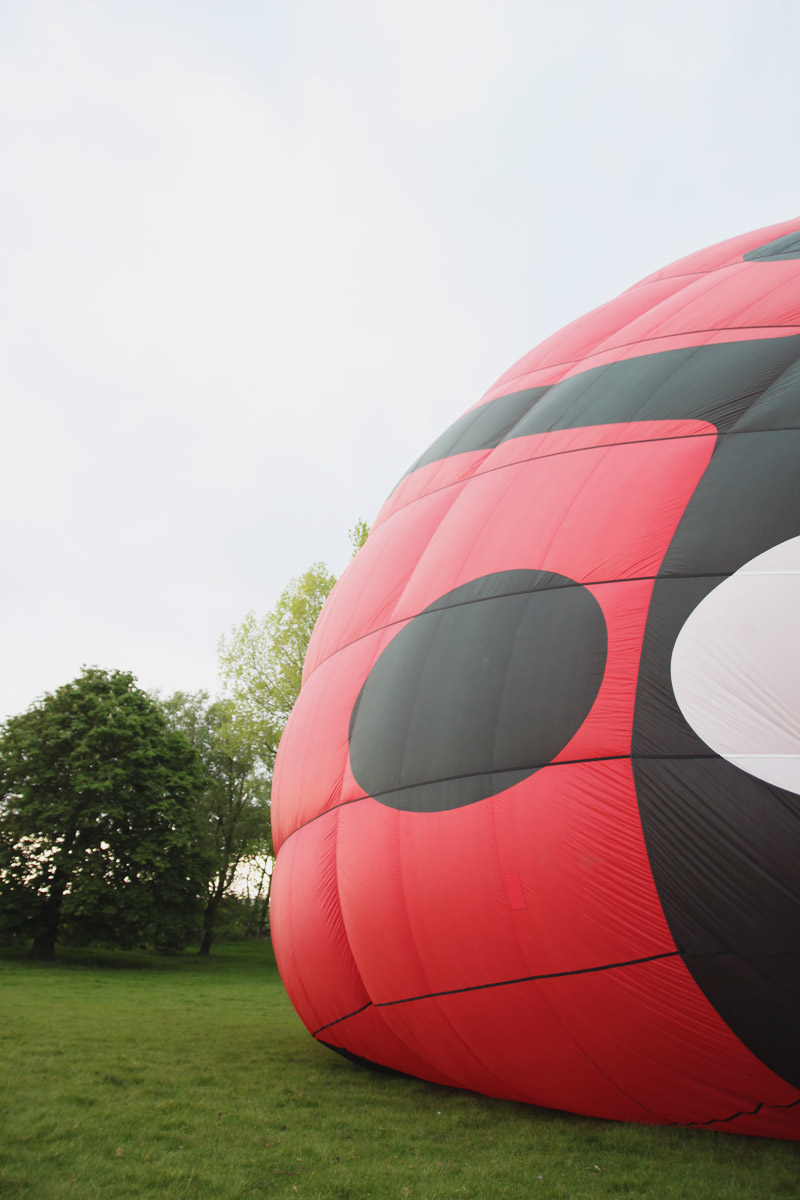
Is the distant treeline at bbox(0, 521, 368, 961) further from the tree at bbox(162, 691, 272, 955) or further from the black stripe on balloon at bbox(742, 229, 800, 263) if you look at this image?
the black stripe on balloon at bbox(742, 229, 800, 263)

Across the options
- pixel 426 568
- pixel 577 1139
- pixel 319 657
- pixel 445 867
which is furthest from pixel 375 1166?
pixel 319 657

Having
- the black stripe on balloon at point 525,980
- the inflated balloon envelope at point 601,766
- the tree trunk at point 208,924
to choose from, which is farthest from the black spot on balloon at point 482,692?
the tree trunk at point 208,924

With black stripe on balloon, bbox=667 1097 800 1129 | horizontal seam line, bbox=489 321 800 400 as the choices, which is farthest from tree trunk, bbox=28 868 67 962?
black stripe on balloon, bbox=667 1097 800 1129

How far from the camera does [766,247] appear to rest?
6637 millimetres

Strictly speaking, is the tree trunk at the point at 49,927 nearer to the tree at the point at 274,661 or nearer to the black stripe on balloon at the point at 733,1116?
the tree at the point at 274,661

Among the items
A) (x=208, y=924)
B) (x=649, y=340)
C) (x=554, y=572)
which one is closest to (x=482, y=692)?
(x=554, y=572)

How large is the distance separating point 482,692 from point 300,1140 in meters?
2.79

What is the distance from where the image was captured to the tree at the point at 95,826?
71.0ft

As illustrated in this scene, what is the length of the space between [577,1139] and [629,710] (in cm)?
234

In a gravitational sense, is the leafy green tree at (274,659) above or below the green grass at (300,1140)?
above

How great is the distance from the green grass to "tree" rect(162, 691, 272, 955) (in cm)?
2017

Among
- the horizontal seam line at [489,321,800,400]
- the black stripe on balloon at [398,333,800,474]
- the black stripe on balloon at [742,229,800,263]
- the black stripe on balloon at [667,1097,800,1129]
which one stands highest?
the black stripe on balloon at [742,229,800,263]

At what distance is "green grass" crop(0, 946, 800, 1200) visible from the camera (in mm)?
3855

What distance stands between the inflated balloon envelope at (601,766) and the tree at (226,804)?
71.5ft
